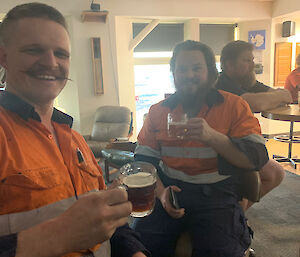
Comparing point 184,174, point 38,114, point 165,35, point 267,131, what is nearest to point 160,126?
point 184,174

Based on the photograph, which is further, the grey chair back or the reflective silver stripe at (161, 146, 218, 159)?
the grey chair back

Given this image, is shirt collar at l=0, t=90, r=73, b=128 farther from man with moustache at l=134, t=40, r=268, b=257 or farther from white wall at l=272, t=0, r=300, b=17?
white wall at l=272, t=0, r=300, b=17

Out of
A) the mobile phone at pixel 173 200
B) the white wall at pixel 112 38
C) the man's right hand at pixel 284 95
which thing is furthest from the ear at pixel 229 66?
the white wall at pixel 112 38

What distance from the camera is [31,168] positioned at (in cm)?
80

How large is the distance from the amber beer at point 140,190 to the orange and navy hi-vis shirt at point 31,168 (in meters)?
0.17

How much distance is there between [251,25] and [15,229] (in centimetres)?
597

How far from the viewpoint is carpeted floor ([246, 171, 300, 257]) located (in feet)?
7.12

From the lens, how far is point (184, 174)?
1.45 metres

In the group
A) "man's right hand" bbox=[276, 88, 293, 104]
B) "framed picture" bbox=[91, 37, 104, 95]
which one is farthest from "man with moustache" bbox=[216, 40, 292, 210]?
"framed picture" bbox=[91, 37, 104, 95]

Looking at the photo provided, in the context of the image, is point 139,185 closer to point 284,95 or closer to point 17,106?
point 17,106

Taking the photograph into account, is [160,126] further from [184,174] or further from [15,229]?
[15,229]

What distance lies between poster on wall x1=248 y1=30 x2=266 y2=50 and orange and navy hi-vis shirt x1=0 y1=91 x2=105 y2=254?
5.59 m

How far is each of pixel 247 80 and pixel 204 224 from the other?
1606 millimetres

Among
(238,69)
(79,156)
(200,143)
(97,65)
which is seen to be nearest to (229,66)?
(238,69)
